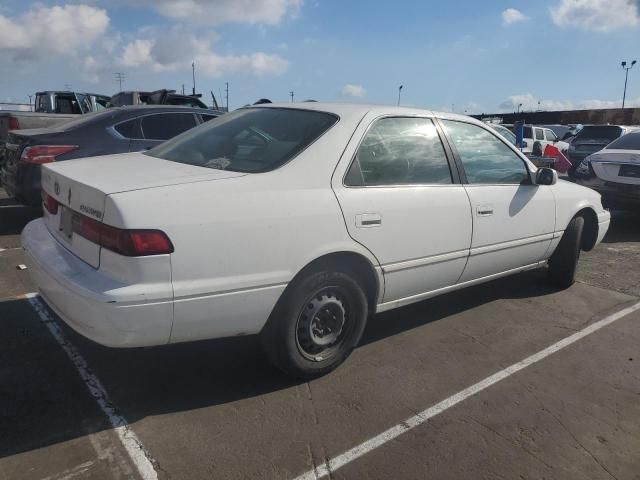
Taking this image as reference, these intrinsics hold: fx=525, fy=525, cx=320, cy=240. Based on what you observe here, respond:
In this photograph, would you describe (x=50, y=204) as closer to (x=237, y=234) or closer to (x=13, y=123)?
(x=237, y=234)

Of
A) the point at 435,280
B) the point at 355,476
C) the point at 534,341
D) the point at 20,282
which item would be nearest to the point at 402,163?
the point at 435,280

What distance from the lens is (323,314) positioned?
10.2 feet

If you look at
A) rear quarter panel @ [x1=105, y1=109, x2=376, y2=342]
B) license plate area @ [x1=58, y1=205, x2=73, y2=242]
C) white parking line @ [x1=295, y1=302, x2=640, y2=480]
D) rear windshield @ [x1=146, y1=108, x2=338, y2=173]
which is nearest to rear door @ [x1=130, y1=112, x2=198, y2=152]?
rear windshield @ [x1=146, y1=108, x2=338, y2=173]

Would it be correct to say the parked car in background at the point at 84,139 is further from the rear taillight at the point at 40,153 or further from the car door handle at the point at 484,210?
the car door handle at the point at 484,210

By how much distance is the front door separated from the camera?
387cm

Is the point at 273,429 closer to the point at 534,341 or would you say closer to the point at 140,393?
Answer: the point at 140,393

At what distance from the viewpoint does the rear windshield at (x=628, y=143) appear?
27.3ft

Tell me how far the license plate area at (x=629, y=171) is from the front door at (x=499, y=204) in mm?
3997

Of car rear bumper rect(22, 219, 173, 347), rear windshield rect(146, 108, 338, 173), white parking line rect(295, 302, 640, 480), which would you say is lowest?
white parking line rect(295, 302, 640, 480)

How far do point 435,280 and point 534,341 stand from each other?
0.94 meters

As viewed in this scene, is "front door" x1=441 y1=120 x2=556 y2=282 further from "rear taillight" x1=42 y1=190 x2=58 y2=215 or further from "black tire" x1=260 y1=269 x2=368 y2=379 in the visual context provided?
"rear taillight" x1=42 y1=190 x2=58 y2=215

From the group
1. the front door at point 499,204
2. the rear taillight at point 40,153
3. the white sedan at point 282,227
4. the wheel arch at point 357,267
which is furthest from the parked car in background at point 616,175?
the rear taillight at point 40,153

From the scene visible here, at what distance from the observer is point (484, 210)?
152 inches

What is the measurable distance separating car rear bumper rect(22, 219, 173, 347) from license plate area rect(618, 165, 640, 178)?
746 cm
